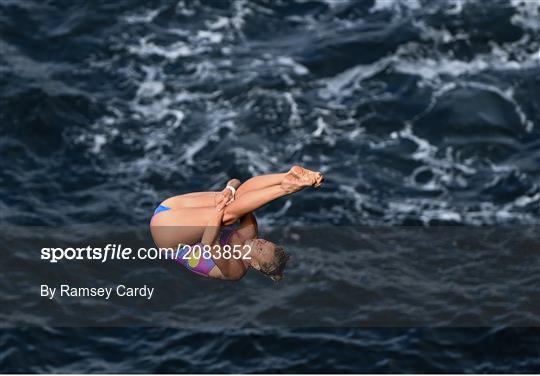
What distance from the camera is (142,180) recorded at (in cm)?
5762

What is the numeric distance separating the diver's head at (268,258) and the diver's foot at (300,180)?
7.60 ft

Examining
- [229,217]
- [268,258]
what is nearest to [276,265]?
[268,258]

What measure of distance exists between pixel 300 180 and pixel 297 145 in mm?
33622

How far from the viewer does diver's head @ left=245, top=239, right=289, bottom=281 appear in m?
27.0

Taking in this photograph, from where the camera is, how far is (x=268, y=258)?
27.0 meters

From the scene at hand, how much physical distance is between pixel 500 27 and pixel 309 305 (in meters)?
21.8

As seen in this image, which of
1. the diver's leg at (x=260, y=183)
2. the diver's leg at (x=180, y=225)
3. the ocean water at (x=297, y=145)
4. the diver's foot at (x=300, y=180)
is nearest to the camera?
the diver's foot at (x=300, y=180)

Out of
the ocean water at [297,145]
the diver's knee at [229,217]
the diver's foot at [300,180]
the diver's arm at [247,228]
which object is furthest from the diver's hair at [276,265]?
the ocean water at [297,145]

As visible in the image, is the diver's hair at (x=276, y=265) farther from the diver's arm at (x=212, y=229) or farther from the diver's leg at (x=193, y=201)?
the diver's leg at (x=193, y=201)

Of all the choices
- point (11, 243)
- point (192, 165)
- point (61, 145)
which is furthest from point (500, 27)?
point (11, 243)

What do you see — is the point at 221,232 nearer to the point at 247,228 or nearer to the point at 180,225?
the point at 247,228

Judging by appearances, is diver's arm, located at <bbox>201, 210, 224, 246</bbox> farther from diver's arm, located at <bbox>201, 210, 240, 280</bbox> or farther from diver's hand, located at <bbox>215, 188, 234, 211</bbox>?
diver's hand, located at <bbox>215, 188, 234, 211</bbox>

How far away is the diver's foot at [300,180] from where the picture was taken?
24953mm

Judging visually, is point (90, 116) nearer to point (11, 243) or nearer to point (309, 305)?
point (11, 243)
